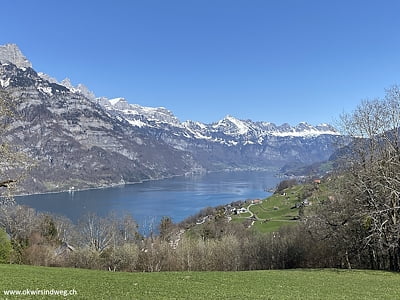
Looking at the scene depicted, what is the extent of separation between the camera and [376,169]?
85.1ft

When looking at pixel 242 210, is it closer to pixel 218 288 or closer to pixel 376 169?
pixel 376 169

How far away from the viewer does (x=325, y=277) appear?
2355cm

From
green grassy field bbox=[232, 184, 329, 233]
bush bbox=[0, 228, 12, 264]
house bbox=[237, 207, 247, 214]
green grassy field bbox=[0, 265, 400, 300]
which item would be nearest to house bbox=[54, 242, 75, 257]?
bush bbox=[0, 228, 12, 264]

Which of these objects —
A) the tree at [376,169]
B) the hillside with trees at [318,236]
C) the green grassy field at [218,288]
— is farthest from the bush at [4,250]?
the tree at [376,169]

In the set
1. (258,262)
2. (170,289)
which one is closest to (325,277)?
(170,289)

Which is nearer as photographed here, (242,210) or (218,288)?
(218,288)

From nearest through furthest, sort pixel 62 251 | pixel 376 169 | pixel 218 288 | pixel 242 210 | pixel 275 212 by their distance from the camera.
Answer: pixel 218 288
pixel 376 169
pixel 62 251
pixel 275 212
pixel 242 210

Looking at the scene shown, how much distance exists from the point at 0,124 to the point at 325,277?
73.6 feet

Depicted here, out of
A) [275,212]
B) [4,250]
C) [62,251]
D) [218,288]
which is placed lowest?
[275,212]

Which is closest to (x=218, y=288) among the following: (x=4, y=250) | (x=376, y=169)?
(x=376, y=169)

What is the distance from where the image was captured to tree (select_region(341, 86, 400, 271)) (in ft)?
83.4

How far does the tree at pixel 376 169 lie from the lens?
25.4 meters

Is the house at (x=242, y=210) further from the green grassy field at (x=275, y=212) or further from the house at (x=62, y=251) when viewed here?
the house at (x=62, y=251)

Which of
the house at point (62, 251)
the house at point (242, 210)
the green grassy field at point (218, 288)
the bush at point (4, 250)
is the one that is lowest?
the house at point (242, 210)
